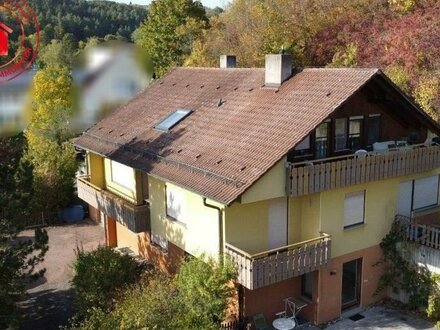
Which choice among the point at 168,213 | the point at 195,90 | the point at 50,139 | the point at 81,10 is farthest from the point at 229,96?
the point at 50,139

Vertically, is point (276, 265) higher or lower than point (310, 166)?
lower

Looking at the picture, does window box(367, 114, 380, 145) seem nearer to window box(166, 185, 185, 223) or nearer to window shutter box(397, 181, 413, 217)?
window shutter box(397, 181, 413, 217)

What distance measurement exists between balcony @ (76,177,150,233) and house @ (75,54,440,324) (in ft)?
0.22

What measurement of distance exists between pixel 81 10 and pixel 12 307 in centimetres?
2065

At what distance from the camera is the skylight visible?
21125mm

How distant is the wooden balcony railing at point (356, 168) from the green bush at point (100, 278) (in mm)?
7396

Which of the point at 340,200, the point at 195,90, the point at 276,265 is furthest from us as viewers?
the point at 195,90

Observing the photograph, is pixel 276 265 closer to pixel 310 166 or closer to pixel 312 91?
pixel 310 166

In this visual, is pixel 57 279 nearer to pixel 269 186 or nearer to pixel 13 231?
pixel 13 231

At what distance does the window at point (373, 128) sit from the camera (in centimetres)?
1958

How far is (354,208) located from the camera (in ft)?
59.9

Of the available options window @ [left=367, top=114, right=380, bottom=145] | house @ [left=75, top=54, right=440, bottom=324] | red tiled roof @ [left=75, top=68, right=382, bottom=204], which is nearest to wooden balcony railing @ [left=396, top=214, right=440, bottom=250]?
house @ [left=75, top=54, right=440, bottom=324]

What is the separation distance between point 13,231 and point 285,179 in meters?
8.92

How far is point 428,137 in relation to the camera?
68.4 feet
